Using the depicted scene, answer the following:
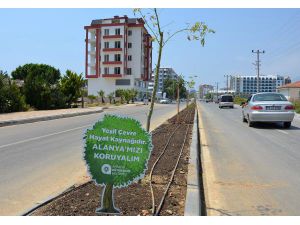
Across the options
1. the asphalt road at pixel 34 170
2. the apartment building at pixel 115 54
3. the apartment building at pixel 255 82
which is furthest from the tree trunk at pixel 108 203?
the apartment building at pixel 255 82

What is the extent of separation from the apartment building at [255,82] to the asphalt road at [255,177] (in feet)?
424

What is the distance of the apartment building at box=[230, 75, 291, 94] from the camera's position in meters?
139

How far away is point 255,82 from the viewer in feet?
474

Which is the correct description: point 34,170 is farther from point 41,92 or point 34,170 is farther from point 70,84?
point 70,84

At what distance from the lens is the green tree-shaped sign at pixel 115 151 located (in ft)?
15.3

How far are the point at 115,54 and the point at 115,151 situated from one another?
290 feet

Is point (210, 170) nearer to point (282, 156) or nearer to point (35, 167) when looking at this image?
point (282, 156)

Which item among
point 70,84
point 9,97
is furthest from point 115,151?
point 70,84

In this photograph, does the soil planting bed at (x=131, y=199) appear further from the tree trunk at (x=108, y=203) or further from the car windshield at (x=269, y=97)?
the car windshield at (x=269, y=97)

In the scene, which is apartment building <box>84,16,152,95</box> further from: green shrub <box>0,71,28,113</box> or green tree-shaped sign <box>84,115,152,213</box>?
green tree-shaped sign <box>84,115,152,213</box>

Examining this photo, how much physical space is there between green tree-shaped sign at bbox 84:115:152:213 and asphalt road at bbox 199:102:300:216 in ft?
4.36

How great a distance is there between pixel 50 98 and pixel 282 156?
29166mm
